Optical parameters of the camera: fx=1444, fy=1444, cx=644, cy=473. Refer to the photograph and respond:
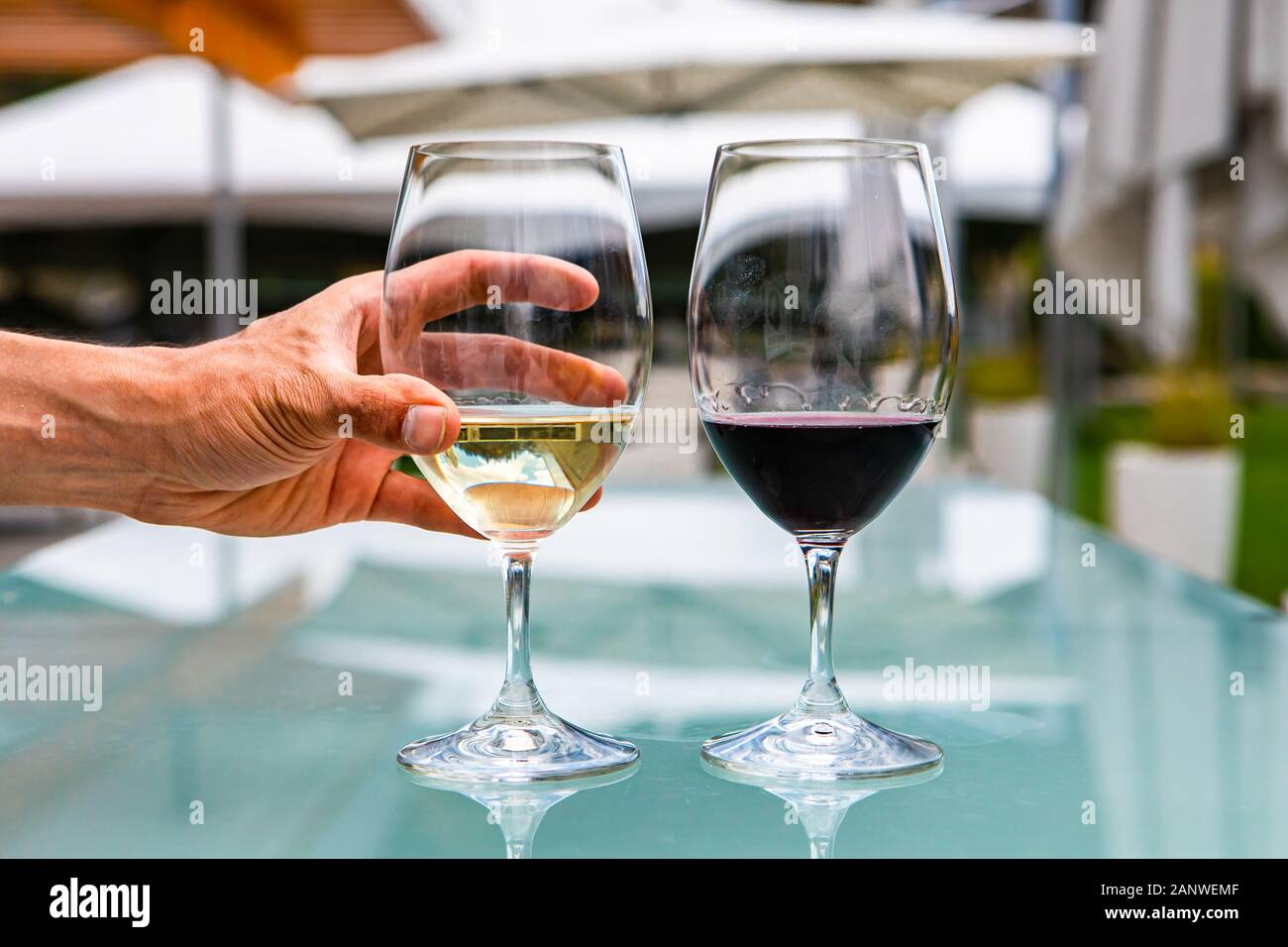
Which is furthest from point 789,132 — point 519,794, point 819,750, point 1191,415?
point 519,794

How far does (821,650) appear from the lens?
0.94 meters

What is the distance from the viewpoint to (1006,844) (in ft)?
2.23

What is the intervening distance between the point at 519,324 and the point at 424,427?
84 millimetres

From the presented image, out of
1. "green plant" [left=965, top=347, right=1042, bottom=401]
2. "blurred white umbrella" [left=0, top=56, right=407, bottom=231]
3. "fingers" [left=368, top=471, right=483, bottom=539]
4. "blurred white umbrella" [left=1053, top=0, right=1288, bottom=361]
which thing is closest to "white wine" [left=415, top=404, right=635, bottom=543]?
"fingers" [left=368, top=471, right=483, bottom=539]

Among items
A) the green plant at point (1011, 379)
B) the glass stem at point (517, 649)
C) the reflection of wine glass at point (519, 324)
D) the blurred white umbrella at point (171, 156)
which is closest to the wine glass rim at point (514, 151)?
the reflection of wine glass at point (519, 324)

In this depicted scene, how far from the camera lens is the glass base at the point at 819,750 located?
824 millimetres

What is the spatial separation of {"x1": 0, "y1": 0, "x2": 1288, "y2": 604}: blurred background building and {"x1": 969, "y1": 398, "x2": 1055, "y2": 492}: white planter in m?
0.03

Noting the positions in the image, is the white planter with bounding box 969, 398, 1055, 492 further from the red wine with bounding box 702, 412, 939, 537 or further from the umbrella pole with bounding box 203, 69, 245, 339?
the red wine with bounding box 702, 412, 939, 537

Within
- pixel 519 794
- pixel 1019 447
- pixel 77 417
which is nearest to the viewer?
pixel 519 794

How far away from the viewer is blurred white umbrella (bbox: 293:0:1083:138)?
21.2ft

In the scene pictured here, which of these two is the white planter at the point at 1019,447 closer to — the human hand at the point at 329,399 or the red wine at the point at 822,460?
the human hand at the point at 329,399

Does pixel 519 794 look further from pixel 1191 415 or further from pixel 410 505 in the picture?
pixel 1191 415

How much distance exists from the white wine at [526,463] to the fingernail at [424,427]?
21 millimetres
